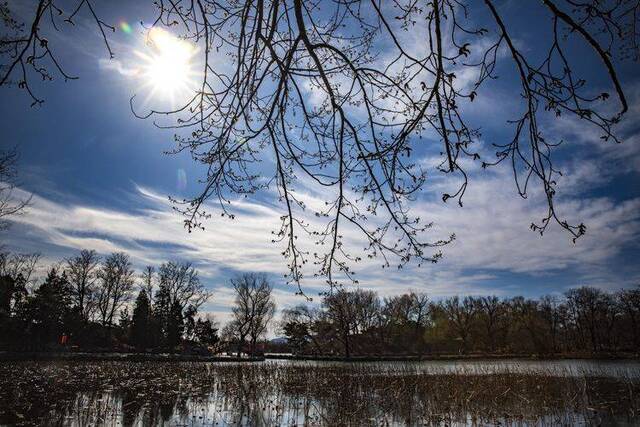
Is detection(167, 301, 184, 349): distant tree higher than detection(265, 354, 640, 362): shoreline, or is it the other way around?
detection(167, 301, 184, 349): distant tree

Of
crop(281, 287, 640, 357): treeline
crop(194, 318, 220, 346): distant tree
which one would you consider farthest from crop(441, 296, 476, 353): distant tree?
crop(194, 318, 220, 346): distant tree

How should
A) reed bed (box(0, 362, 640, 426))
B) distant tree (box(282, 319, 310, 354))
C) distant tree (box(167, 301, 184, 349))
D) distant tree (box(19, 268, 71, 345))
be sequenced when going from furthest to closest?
distant tree (box(282, 319, 310, 354)), distant tree (box(167, 301, 184, 349)), distant tree (box(19, 268, 71, 345)), reed bed (box(0, 362, 640, 426))

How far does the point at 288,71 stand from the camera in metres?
3.43

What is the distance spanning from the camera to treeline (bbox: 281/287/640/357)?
67.4m

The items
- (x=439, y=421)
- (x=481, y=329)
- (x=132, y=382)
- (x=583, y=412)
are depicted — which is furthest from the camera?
(x=481, y=329)

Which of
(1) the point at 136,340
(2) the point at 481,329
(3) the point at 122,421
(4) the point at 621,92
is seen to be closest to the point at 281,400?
(3) the point at 122,421

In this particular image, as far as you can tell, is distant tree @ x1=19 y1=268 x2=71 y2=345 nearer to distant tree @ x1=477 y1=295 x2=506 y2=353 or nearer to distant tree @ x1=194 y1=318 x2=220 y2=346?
distant tree @ x1=194 y1=318 x2=220 y2=346

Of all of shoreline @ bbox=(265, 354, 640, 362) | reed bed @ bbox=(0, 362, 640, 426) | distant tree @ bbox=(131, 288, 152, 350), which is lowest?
shoreline @ bbox=(265, 354, 640, 362)

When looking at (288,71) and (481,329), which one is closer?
(288,71)

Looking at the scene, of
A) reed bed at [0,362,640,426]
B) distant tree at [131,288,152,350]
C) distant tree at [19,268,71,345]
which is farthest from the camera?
distant tree at [131,288,152,350]

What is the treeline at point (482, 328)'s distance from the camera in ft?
221

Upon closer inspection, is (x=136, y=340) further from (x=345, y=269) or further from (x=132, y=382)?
(x=345, y=269)

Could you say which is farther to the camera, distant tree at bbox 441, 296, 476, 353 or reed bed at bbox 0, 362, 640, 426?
distant tree at bbox 441, 296, 476, 353

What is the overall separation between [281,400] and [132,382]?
7.87 meters
